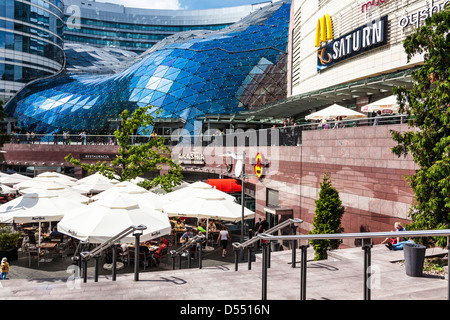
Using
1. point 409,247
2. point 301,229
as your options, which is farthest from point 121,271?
point 409,247

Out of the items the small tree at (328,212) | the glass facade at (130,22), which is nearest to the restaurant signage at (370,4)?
the small tree at (328,212)

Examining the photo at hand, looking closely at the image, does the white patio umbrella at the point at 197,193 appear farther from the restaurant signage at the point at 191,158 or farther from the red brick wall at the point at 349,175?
the restaurant signage at the point at 191,158

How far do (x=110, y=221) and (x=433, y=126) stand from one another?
342 inches

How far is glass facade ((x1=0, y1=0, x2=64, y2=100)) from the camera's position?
185ft

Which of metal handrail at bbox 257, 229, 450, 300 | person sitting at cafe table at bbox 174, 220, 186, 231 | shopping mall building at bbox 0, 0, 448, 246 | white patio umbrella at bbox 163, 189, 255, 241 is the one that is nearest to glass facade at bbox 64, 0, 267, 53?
shopping mall building at bbox 0, 0, 448, 246

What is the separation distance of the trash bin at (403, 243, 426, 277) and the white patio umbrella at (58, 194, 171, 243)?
22.1 ft

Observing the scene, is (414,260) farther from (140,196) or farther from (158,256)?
(140,196)

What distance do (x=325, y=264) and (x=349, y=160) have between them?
7.13 metres

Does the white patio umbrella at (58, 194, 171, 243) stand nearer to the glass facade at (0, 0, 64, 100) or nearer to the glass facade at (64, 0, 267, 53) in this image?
the glass facade at (0, 0, 64, 100)

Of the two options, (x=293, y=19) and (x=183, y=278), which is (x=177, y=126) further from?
(x=183, y=278)

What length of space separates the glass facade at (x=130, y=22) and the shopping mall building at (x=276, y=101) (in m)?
65.4

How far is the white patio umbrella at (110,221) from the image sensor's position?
11148 millimetres

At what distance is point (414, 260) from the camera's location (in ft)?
21.5

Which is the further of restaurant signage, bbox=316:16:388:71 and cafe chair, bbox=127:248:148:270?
restaurant signage, bbox=316:16:388:71
